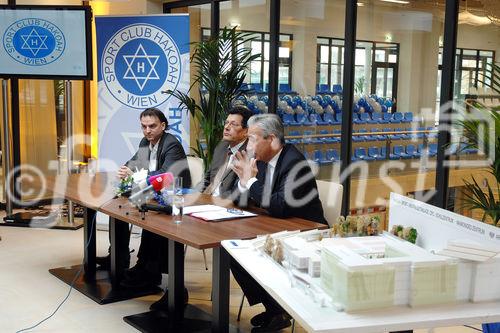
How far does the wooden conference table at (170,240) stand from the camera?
3.09 meters

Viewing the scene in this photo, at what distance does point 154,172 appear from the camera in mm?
4383

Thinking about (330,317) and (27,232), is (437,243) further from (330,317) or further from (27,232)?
(27,232)

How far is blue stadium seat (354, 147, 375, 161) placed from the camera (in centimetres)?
489

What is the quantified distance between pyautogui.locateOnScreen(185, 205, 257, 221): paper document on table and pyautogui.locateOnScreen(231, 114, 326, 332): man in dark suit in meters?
0.14

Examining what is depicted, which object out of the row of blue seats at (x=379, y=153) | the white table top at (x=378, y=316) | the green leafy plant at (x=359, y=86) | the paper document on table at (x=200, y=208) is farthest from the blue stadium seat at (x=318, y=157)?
the white table top at (x=378, y=316)

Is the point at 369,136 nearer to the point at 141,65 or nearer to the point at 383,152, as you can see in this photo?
the point at 383,152

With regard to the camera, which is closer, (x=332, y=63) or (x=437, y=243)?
(x=437, y=243)

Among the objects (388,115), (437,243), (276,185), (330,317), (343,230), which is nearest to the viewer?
(330,317)

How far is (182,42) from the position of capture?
580 cm

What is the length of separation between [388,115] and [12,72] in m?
3.80

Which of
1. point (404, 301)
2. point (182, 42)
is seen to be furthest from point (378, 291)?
point (182, 42)

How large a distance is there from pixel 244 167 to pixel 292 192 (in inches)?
15.4

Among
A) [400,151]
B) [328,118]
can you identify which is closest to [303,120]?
[328,118]

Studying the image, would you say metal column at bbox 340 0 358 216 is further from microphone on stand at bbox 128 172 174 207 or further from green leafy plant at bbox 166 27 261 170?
microphone on stand at bbox 128 172 174 207
